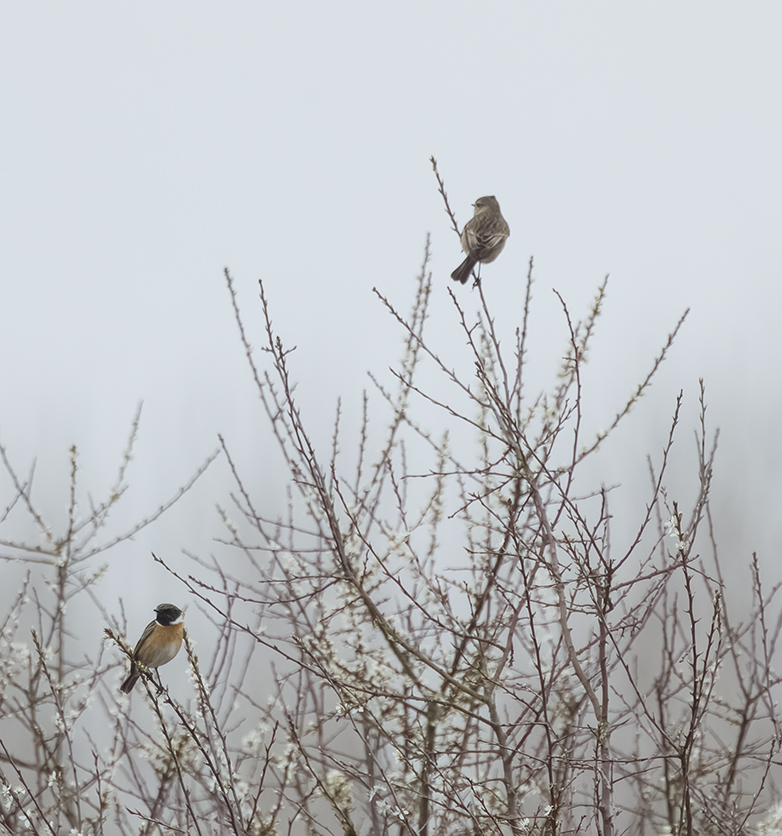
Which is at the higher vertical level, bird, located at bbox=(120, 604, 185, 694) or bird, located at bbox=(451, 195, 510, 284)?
bird, located at bbox=(451, 195, 510, 284)

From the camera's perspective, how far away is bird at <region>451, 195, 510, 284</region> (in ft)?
15.1

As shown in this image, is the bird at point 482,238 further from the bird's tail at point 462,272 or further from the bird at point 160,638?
the bird at point 160,638

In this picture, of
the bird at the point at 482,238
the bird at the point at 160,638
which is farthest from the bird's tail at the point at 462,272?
the bird at the point at 160,638

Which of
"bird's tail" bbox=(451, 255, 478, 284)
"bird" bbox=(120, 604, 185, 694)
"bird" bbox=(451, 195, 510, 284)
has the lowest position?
"bird" bbox=(120, 604, 185, 694)

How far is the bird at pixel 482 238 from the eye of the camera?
4.60 metres

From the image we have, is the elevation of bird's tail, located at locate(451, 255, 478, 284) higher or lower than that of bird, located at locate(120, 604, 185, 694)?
higher

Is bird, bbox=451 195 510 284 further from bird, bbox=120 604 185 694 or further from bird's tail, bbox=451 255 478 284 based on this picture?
bird, bbox=120 604 185 694

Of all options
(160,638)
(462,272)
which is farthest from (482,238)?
(160,638)

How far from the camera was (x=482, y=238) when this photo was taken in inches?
189

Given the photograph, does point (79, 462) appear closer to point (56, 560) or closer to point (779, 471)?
point (56, 560)

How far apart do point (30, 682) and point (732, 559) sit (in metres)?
18.6

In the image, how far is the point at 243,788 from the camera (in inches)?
137

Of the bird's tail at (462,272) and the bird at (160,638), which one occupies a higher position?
the bird's tail at (462,272)

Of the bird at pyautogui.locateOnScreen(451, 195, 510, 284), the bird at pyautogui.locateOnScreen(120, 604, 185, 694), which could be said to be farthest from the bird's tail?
the bird at pyautogui.locateOnScreen(120, 604, 185, 694)
